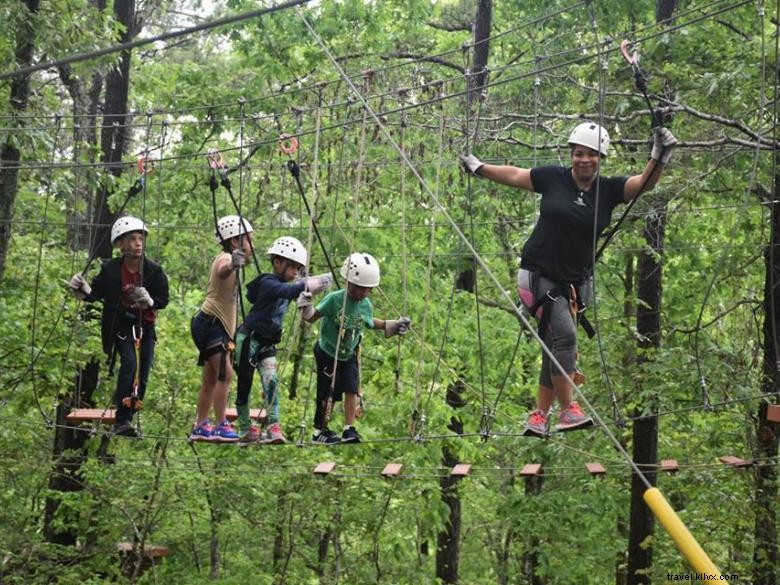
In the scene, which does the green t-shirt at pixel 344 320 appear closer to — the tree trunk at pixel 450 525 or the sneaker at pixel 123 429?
the sneaker at pixel 123 429

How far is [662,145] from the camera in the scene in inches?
245

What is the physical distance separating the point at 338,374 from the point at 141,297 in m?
1.26

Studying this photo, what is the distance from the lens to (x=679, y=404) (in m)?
11.1

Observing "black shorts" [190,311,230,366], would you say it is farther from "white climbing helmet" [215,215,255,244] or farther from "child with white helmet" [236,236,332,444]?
"white climbing helmet" [215,215,255,244]

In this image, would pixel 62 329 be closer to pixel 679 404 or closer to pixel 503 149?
pixel 503 149

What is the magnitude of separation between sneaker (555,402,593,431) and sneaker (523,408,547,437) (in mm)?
109

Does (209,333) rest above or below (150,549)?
above

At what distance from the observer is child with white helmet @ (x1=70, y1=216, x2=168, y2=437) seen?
7.64m

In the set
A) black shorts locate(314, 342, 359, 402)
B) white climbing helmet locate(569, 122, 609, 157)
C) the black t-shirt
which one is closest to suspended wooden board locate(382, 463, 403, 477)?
black shorts locate(314, 342, 359, 402)

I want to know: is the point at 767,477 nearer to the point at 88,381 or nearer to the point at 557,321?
the point at 557,321

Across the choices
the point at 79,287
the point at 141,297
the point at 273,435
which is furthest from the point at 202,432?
the point at 79,287

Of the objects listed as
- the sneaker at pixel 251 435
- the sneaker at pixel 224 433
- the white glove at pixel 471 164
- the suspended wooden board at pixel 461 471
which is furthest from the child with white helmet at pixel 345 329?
the white glove at pixel 471 164

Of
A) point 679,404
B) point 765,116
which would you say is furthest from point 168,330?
point 765,116

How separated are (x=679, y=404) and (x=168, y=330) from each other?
6.24 meters
